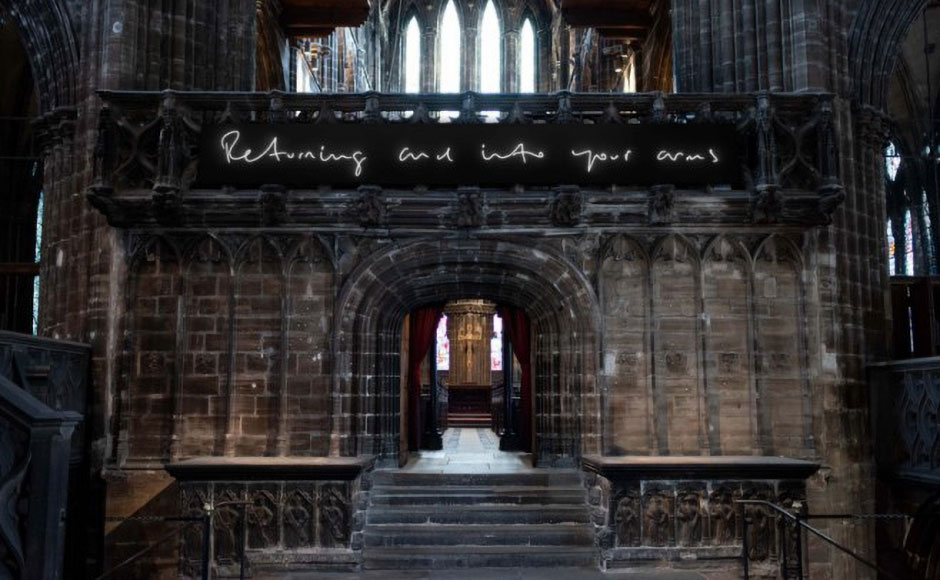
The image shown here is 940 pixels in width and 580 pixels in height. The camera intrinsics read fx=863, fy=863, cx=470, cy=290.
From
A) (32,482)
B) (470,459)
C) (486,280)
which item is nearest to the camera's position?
(32,482)

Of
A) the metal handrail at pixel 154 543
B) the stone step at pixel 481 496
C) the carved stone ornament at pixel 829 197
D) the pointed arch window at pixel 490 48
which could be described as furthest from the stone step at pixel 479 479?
the pointed arch window at pixel 490 48

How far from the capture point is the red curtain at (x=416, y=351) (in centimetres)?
1334

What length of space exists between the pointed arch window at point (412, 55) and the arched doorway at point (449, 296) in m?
16.8

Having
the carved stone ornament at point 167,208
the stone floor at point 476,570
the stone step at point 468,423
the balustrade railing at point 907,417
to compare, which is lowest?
the stone floor at point 476,570

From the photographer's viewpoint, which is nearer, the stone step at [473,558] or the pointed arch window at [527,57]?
the stone step at [473,558]

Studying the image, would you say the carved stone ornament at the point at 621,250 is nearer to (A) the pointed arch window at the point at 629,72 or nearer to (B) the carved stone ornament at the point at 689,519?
(B) the carved stone ornament at the point at 689,519

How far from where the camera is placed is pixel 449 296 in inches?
425

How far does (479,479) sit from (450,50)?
1884cm

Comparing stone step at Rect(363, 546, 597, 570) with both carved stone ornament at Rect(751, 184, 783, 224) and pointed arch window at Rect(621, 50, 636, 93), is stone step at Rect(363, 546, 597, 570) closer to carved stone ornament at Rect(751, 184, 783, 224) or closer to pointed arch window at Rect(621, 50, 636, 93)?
carved stone ornament at Rect(751, 184, 783, 224)

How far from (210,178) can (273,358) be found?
Result: 7.29 ft

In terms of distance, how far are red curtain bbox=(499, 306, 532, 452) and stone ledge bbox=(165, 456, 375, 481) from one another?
4.98 m

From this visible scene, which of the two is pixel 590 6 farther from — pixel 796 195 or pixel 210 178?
pixel 210 178

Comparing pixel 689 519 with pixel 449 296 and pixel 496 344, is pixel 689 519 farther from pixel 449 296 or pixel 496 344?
pixel 496 344

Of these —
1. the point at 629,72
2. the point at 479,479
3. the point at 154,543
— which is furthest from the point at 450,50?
the point at 154,543
